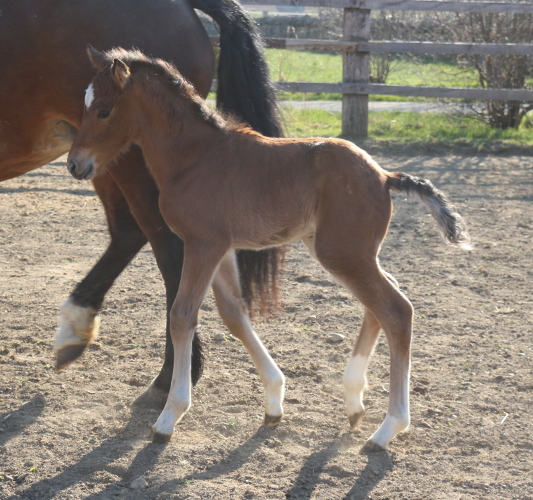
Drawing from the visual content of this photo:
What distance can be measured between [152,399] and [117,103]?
1.44 metres

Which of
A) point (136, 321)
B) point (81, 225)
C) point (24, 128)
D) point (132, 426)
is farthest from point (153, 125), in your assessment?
point (81, 225)

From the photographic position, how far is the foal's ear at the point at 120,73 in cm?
279

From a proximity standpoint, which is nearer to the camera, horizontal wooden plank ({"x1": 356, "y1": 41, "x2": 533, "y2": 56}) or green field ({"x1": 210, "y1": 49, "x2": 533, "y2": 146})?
horizontal wooden plank ({"x1": 356, "y1": 41, "x2": 533, "y2": 56})

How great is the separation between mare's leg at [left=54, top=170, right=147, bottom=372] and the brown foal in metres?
0.71

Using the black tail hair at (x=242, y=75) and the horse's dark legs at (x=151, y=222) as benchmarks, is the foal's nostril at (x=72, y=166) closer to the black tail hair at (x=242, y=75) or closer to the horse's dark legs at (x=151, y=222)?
the horse's dark legs at (x=151, y=222)

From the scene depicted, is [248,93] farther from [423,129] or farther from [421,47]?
[423,129]

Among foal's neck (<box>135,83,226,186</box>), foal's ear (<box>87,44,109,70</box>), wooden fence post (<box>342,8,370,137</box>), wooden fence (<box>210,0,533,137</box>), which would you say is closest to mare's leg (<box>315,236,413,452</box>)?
foal's neck (<box>135,83,226,186</box>)

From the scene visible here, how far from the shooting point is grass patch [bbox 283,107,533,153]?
385 inches

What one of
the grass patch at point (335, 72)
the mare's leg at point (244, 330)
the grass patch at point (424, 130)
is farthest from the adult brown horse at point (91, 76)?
the grass patch at point (335, 72)

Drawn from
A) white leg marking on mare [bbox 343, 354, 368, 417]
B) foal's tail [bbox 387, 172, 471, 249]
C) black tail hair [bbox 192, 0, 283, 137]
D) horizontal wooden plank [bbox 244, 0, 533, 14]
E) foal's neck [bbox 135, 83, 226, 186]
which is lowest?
white leg marking on mare [bbox 343, 354, 368, 417]

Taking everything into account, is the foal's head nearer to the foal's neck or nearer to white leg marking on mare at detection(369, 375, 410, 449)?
the foal's neck

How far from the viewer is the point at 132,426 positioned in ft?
10.2

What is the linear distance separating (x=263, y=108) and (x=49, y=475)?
2065 mm

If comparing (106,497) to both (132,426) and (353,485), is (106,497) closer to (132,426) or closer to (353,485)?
(132,426)
